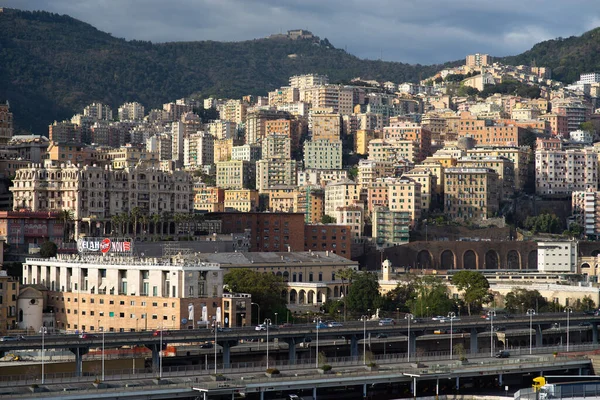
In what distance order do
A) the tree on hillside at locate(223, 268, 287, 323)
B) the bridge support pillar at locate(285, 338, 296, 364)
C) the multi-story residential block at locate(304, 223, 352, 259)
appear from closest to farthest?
the bridge support pillar at locate(285, 338, 296, 364)
the tree on hillside at locate(223, 268, 287, 323)
the multi-story residential block at locate(304, 223, 352, 259)

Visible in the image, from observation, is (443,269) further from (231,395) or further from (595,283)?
(231,395)

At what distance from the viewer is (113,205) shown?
160375mm

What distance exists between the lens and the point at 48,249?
5413 inches

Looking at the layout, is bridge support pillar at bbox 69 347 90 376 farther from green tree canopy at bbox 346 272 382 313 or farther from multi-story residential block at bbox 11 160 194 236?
multi-story residential block at bbox 11 160 194 236

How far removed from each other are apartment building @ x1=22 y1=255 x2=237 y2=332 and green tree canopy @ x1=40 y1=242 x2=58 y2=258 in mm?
15696

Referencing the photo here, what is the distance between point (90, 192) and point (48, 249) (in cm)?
2076

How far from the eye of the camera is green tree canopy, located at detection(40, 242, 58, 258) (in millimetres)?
136125

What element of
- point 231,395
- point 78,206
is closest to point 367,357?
point 231,395

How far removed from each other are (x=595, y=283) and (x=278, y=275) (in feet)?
140

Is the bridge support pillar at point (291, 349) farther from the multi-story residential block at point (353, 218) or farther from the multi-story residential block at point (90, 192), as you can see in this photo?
the multi-story residential block at point (353, 218)

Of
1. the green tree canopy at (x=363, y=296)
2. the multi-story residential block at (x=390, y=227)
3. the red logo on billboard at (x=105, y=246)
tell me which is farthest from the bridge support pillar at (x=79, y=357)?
the multi-story residential block at (x=390, y=227)

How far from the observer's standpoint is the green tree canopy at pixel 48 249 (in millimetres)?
136125

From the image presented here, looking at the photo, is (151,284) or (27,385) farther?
(151,284)

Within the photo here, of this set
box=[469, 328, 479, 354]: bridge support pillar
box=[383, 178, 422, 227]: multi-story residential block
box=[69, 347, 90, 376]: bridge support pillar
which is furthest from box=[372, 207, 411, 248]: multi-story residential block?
box=[69, 347, 90, 376]: bridge support pillar
